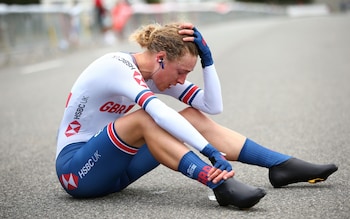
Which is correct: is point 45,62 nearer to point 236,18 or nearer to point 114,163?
point 114,163

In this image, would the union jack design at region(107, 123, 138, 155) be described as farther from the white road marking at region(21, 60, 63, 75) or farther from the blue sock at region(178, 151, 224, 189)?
the white road marking at region(21, 60, 63, 75)

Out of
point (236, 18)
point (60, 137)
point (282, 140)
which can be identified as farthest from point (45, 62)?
point (236, 18)

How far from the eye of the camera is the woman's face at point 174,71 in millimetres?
4480

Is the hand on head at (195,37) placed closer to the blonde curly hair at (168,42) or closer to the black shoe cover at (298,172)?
the blonde curly hair at (168,42)

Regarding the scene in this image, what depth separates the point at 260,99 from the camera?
10.2 m

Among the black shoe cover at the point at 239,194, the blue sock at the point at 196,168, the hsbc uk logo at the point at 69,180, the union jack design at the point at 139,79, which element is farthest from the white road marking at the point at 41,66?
the black shoe cover at the point at 239,194

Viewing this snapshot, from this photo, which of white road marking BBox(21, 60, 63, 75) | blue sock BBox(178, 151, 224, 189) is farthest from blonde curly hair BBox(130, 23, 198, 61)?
white road marking BBox(21, 60, 63, 75)

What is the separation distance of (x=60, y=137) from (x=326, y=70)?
30.8ft

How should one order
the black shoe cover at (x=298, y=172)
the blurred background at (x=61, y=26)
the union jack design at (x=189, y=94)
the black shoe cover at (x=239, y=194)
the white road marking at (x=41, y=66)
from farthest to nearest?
the blurred background at (x=61, y=26), the white road marking at (x=41, y=66), the union jack design at (x=189, y=94), the black shoe cover at (x=298, y=172), the black shoe cover at (x=239, y=194)

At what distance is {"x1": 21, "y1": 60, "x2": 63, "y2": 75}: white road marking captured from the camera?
16587 mm

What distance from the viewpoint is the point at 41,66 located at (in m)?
17.6

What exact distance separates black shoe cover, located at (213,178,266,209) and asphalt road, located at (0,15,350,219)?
7cm

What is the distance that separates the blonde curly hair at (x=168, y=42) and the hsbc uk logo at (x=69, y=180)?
3.17ft

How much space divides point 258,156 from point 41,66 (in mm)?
13644
